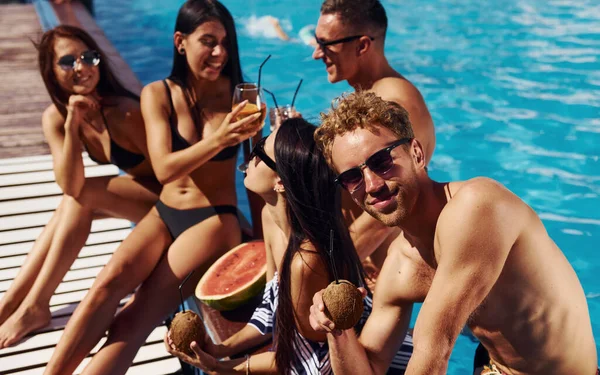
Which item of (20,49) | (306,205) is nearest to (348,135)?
(306,205)

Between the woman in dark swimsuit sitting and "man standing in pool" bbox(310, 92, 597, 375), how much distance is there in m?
2.72

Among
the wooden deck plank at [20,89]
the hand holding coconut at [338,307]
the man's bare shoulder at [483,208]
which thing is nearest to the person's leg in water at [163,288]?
the hand holding coconut at [338,307]

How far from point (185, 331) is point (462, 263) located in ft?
4.88

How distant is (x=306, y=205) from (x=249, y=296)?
58.2 inches

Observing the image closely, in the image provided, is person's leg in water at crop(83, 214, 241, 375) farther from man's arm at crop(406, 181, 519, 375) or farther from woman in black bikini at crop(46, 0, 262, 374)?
man's arm at crop(406, 181, 519, 375)

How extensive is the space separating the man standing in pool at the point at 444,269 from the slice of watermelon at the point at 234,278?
153 cm

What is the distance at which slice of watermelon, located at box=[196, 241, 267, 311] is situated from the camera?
14.6ft

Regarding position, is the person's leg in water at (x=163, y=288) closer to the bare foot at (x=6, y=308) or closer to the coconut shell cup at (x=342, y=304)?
the bare foot at (x=6, y=308)

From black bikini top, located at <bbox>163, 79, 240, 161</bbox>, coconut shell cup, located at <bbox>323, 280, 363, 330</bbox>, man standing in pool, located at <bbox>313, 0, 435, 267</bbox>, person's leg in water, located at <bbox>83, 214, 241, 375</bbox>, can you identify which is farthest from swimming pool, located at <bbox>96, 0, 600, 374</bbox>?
coconut shell cup, located at <bbox>323, 280, 363, 330</bbox>

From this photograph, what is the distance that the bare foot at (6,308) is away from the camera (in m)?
4.91

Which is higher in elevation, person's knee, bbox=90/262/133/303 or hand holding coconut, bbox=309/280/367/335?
hand holding coconut, bbox=309/280/367/335

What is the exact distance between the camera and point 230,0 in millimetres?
16250

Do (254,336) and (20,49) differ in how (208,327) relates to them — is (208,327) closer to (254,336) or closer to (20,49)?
(254,336)

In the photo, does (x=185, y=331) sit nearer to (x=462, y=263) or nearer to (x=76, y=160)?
(x=462, y=263)
